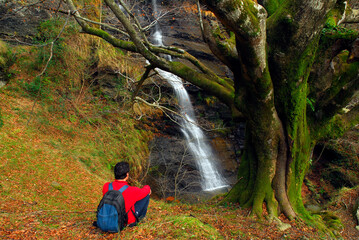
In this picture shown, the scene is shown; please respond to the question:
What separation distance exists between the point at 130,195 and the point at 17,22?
10259 millimetres

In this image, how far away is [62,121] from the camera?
831cm

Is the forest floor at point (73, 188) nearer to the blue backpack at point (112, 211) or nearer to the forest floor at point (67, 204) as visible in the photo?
the forest floor at point (67, 204)

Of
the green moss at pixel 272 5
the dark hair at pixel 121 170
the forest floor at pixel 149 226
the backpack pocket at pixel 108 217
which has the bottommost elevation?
the forest floor at pixel 149 226

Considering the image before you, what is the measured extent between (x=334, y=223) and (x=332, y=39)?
4.79 m

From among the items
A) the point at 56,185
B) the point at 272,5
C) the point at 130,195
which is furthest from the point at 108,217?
the point at 272,5

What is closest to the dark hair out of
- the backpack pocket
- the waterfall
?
the backpack pocket

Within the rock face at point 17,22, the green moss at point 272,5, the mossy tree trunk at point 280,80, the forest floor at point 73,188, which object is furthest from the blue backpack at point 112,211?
the rock face at point 17,22

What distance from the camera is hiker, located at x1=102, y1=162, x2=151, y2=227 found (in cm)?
275

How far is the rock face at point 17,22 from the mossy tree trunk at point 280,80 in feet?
19.8

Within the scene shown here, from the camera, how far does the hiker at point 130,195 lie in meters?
2.75

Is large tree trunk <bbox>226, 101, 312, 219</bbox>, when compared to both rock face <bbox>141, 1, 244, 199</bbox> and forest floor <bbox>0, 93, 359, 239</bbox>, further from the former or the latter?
rock face <bbox>141, 1, 244, 199</bbox>

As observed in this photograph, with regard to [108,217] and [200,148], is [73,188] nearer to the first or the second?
[108,217]

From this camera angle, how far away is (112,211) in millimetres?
2576

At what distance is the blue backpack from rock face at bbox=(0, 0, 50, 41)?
958 cm
